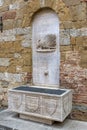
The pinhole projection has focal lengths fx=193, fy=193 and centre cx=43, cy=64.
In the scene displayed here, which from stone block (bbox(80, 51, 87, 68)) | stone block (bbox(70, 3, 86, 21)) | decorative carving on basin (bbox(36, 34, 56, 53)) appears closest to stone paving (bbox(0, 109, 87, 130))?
stone block (bbox(80, 51, 87, 68))

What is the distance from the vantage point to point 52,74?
11.8 ft

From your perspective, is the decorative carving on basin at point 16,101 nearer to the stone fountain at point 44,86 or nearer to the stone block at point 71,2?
the stone fountain at point 44,86

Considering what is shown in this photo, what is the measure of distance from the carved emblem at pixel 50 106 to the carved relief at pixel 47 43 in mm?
1047

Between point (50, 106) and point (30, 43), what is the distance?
1381mm

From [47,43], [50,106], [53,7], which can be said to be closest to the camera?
[50,106]

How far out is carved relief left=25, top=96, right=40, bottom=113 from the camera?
3.07 meters

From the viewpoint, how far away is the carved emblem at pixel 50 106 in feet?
9.54

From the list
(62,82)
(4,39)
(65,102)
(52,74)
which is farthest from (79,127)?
(4,39)

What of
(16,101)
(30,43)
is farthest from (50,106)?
(30,43)

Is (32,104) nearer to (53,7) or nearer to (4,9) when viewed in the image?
(53,7)

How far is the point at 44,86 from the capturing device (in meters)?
3.68

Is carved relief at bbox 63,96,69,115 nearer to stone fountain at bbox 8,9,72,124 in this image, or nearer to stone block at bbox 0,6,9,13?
stone fountain at bbox 8,9,72,124

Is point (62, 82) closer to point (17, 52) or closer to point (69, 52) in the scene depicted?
point (69, 52)

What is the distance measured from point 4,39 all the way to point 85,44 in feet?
5.86
